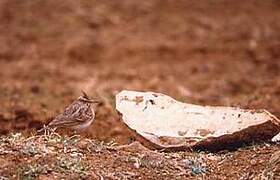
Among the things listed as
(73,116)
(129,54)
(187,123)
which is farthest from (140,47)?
(73,116)

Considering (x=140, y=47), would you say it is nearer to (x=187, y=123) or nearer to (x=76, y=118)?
(x=187, y=123)

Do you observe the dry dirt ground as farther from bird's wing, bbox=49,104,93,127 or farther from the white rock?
bird's wing, bbox=49,104,93,127

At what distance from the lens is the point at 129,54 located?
15805 millimetres

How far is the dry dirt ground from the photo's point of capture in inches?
A: 468

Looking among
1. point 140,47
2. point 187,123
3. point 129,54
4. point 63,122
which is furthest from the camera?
point 140,47

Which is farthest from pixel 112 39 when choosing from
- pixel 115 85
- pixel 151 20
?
pixel 115 85

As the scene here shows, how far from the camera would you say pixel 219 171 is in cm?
671

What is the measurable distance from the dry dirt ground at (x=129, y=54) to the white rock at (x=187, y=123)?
69.7 inches

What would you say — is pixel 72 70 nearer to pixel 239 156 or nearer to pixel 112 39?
pixel 112 39

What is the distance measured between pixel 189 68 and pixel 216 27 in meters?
1.65

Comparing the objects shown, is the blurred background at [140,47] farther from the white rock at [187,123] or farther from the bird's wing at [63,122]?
the bird's wing at [63,122]

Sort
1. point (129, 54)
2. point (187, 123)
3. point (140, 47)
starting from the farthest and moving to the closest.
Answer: point (140, 47), point (129, 54), point (187, 123)

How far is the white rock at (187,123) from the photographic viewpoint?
7195 millimetres

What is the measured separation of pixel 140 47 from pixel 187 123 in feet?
27.5
